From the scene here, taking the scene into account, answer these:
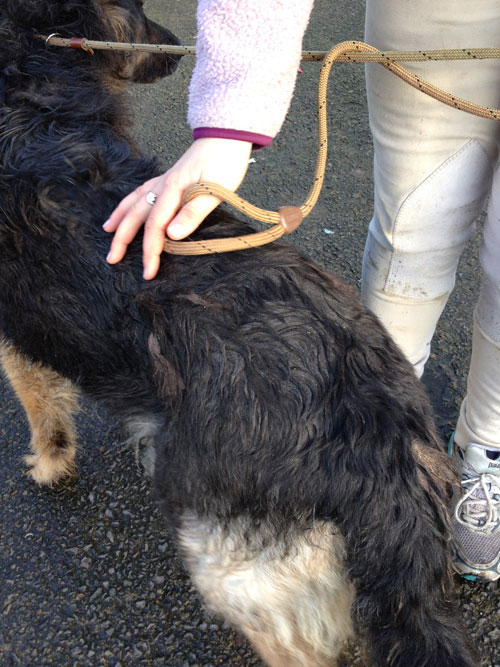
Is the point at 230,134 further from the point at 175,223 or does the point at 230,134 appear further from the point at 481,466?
the point at 481,466

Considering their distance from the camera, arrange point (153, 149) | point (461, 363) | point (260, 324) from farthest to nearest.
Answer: point (153, 149), point (461, 363), point (260, 324)

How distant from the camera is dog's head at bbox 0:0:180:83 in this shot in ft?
6.08

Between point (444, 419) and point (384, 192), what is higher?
point (384, 192)

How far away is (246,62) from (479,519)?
153 centimetres

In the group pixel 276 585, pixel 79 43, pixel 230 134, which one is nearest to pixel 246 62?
pixel 230 134

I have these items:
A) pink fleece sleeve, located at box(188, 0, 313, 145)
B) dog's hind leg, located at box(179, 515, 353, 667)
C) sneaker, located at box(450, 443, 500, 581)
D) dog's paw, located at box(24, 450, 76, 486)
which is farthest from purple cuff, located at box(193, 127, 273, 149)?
dog's paw, located at box(24, 450, 76, 486)

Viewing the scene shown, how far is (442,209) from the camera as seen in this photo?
5.43ft

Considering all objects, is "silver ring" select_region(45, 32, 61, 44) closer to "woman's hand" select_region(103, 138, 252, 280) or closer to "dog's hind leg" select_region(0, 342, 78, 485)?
"woman's hand" select_region(103, 138, 252, 280)

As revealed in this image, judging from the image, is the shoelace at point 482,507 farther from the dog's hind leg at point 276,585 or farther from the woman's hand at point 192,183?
the woman's hand at point 192,183

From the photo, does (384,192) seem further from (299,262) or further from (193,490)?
(193,490)

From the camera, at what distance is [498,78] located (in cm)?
147

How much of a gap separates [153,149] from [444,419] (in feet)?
8.38

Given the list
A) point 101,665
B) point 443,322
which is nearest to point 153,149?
point 443,322

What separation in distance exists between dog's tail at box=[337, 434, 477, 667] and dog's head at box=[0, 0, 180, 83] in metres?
1.66
